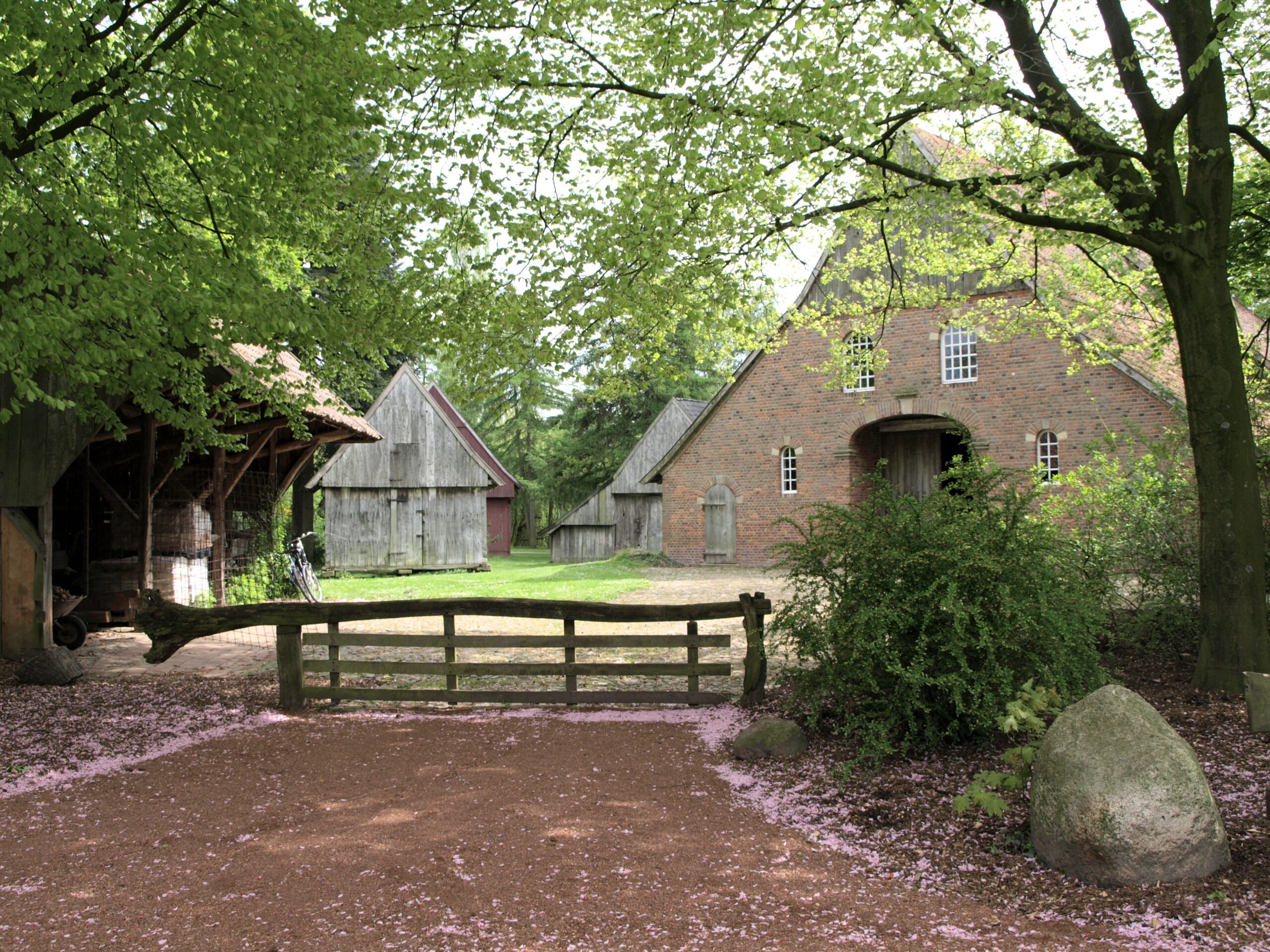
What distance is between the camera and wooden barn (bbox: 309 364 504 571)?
2862cm

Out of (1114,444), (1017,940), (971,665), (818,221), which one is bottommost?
(1017,940)

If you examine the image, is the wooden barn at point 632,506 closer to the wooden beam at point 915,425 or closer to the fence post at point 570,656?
the wooden beam at point 915,425

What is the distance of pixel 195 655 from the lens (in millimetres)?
12617

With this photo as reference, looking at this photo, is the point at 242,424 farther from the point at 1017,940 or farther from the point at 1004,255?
the point at 1017,940

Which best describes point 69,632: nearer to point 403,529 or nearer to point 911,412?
point 403,529

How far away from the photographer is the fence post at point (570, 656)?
900 centimetres

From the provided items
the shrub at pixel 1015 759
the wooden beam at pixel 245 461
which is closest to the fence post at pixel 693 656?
the shrub at pixel 1015 759

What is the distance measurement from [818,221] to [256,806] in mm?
7792

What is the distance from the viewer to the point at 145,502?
14539mm

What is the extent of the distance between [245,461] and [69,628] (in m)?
5.35

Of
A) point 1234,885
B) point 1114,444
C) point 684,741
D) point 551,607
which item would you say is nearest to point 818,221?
point 1114,444

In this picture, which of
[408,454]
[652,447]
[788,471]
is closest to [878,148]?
[788,471]

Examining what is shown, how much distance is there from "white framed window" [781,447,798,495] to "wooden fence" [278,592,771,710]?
17.5m

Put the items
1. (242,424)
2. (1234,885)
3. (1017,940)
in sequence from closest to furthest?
(1017,940) < (1234,885) < (242,424)
